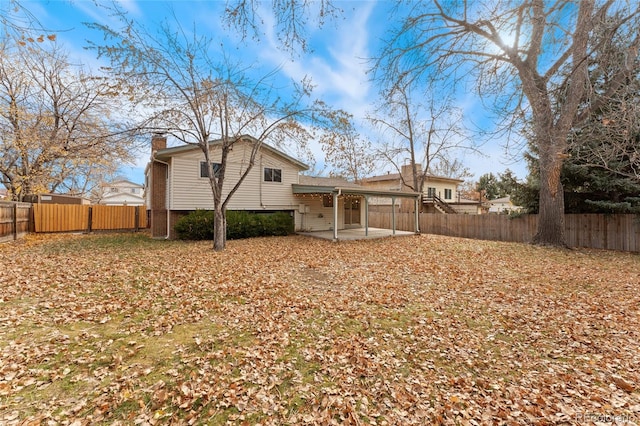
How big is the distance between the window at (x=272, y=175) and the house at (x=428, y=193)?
12.2 metres

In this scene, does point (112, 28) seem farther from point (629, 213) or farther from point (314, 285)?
point (629, 213)

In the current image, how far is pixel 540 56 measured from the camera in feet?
22.4

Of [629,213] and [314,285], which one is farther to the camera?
[629,213]

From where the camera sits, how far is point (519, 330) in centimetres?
408

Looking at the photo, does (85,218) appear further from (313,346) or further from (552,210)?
(552,210)

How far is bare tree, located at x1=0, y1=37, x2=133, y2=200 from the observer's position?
1244cm

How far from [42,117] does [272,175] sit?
11.8 m

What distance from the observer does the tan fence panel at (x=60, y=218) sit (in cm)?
1384

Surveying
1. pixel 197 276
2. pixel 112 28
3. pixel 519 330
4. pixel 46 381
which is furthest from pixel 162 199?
pixel 519 330

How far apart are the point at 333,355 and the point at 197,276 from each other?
4.42 meters

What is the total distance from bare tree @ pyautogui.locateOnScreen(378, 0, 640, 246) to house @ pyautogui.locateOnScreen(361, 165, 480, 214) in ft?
46.3

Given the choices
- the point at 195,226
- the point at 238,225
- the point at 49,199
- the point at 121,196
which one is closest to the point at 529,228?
the point at 238,225

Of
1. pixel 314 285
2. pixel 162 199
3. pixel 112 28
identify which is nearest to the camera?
pixel 314 285

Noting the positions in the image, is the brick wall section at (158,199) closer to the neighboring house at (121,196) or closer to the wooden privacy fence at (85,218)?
the wooden privacy fence at (85,218)
